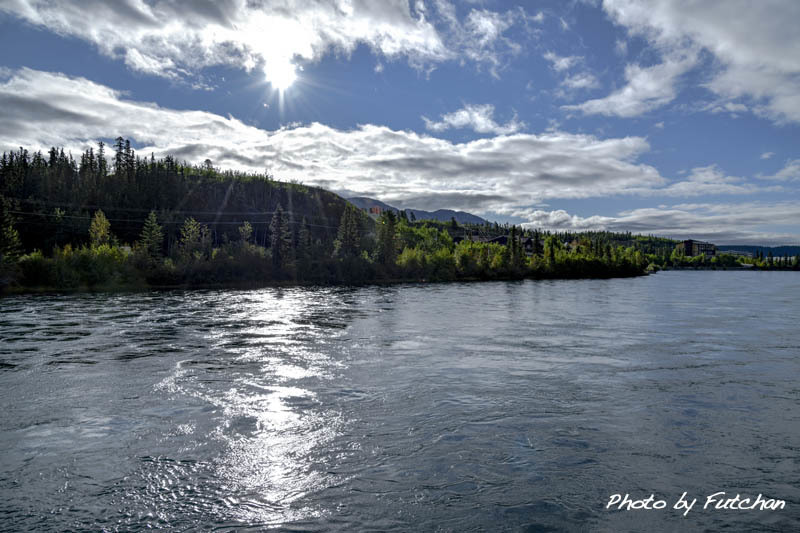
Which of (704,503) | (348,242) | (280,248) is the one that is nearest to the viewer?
(704,503)

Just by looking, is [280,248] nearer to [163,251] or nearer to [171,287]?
[171,287]

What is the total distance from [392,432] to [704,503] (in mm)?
7909

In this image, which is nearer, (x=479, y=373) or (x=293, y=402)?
(x=293, y=402)

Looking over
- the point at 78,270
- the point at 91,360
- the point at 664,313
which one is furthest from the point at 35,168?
the point at 664,313

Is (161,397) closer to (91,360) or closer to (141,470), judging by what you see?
(141,470)

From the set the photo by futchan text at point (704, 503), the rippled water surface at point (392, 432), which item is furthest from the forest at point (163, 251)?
the photo by futchan text at point (704, 503)

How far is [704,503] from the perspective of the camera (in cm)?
1033

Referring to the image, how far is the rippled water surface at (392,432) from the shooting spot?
9930 mm

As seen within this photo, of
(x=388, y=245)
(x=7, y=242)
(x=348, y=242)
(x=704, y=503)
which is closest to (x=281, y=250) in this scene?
(x=348, y=242)

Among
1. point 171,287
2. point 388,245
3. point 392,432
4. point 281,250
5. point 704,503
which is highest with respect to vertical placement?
point 388,245

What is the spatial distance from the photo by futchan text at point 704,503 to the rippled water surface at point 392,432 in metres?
0.17

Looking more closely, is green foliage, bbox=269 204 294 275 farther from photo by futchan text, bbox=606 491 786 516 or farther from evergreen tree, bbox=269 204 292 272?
photo by futchan text, bbox=606 491 786 516

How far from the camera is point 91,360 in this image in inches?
1005

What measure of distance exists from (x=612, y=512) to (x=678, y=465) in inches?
136
